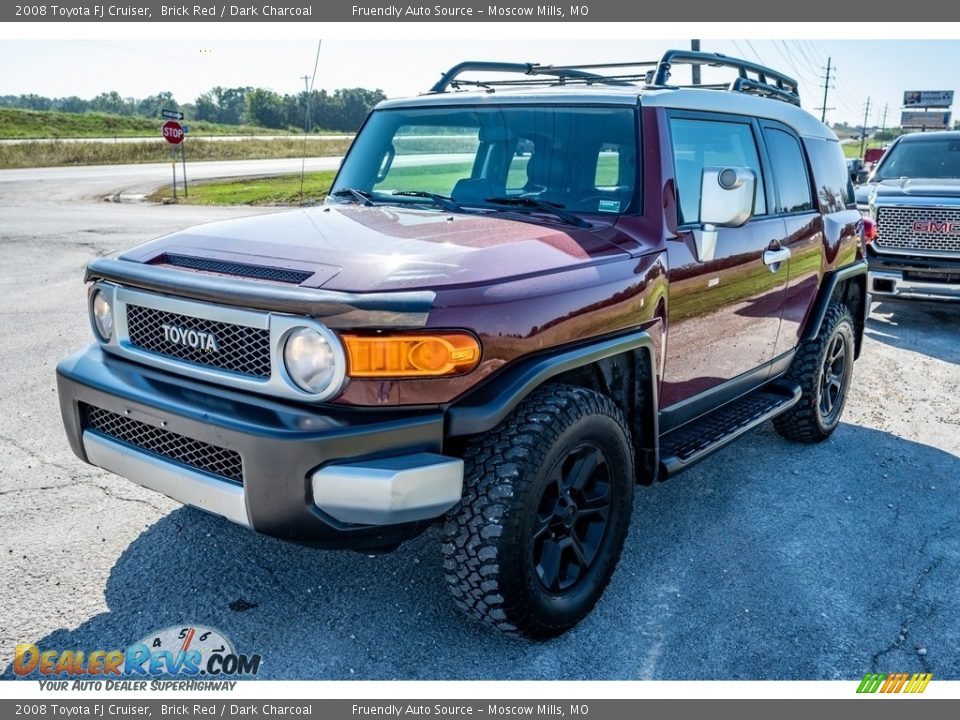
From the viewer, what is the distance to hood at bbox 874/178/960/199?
941 cm

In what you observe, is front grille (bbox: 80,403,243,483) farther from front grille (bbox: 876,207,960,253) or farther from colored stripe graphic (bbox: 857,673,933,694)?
front grille (bbox: 876,207,960,253)

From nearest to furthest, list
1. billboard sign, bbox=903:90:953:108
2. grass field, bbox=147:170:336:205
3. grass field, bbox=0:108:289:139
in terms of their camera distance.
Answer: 1. grass field, bbox=147:170:336:205
2. billboard sign, bbox=903:90:953:108
3. grass field, bbox=0:108:289:139

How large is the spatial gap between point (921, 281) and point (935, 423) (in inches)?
160

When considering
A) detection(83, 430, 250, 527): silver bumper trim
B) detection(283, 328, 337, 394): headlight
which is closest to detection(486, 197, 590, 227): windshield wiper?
detection(283, 328, 337, 394): headlight

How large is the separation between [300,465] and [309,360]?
13.3 inches

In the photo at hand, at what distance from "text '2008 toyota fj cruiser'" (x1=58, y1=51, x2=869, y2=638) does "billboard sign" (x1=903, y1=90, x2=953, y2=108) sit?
2987cm

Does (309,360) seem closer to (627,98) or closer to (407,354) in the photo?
(407,354)

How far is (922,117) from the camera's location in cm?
3519

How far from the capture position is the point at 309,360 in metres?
2.65

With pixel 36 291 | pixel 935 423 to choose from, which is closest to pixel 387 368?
pixel 935 423

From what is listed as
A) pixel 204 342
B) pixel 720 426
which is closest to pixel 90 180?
pixel 720 426

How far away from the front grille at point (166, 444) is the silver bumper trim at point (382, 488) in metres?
0.34

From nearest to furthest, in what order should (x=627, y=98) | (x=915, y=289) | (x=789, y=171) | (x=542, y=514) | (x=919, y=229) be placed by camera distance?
(x=542, y=514), (x=627, y=98), (x=789, y=171), (x=915, y=289), (x=919, y=229)

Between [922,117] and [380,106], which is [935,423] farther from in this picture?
[922,117]
